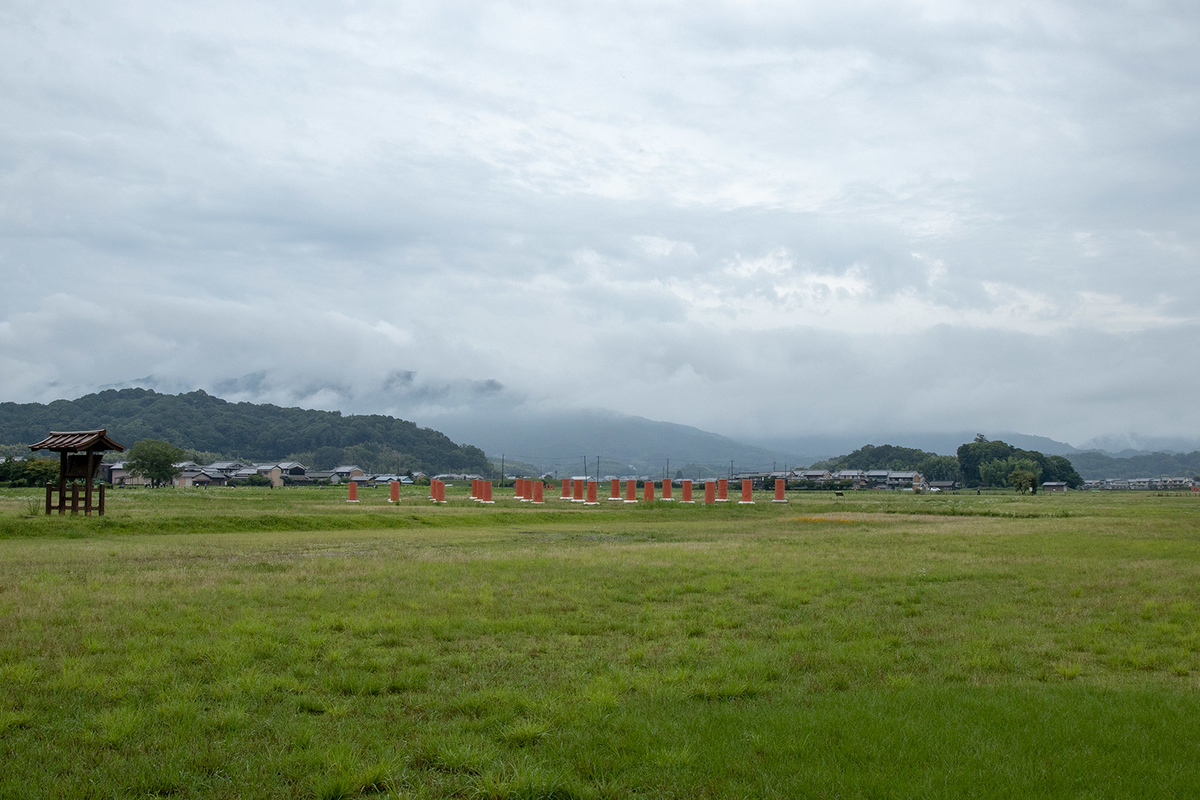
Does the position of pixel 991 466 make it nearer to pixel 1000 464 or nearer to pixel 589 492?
pixel 1000 464

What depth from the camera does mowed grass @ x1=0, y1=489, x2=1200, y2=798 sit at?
20.0 ft

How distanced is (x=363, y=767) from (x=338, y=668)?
3.07m

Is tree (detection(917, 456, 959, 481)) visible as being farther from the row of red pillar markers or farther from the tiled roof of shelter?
the tiled roof of shelter

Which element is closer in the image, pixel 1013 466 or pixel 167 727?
pixel 167 727

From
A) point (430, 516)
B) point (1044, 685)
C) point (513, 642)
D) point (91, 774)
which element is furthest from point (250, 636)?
point (430, 516)

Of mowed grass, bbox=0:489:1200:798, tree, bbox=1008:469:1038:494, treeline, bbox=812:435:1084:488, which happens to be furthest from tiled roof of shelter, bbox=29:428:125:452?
treeline, bbox=812:435:1084:488

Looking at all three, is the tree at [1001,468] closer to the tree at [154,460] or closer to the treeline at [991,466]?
the treeline at [991,466]

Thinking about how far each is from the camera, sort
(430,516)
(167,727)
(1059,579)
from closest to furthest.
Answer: (167,727) < (1059,579) < (430,516)

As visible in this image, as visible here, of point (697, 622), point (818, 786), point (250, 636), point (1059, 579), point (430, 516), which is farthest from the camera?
point (430, 516)

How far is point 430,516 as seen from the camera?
39156mm

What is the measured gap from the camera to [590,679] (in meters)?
8.79

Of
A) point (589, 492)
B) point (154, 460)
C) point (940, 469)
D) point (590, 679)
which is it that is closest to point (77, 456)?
point (590, 679)

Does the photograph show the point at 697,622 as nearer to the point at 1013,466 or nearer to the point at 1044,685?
the point at 1044,685

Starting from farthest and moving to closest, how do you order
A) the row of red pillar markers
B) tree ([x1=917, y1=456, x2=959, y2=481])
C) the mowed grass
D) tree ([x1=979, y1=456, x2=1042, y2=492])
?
tree ([x1=917, y1=456, x2=959, y2=481]), tree ([x1=979, y1=456, x2=1042, y2=492]), the row of red pillar markers, the mowed grass
